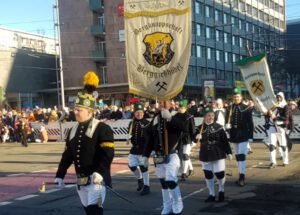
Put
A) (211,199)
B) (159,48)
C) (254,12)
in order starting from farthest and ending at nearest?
1. (254,12)
2. (211,199)
3. (159,48)

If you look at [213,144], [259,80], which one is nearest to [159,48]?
[213,144]

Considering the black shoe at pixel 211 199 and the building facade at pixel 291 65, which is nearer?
the black shoe at pixel 211 199

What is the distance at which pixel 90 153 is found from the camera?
561 cm

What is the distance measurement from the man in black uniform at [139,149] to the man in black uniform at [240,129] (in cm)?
198

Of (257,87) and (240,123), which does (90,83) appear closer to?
(240,123)

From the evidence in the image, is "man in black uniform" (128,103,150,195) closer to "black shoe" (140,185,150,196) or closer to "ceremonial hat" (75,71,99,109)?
"black shoe" (140,185,150,196)

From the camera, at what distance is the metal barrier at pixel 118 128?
840 inches

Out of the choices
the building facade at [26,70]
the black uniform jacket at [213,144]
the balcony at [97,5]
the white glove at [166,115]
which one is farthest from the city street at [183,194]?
the balcony at [97,5]

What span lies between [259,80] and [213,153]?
118 inches

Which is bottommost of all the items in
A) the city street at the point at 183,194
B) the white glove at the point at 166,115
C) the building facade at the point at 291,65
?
the city street at the point at 183,194

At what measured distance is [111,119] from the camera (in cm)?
2453

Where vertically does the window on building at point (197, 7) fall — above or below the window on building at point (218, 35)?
above

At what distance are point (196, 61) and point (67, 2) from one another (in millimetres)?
18073

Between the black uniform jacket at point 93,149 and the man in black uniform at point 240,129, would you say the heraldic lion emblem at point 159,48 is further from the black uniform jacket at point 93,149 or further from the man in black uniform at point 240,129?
the man in black uniform at point 240,129
